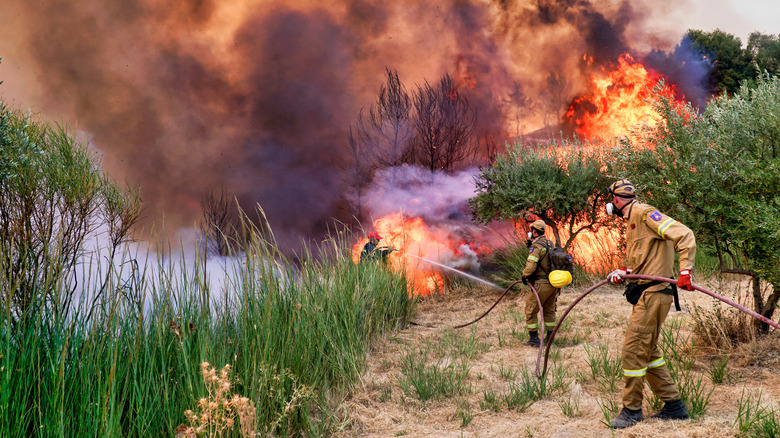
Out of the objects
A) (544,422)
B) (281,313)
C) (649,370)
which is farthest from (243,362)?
(649,370)

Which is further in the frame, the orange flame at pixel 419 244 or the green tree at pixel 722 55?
the green tree at pixel 722 55

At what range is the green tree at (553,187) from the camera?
12.9m

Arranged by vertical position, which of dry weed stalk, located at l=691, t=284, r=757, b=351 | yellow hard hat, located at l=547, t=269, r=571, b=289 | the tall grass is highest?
yellow hard hat, located at l=547, t=269, r=571, b=289

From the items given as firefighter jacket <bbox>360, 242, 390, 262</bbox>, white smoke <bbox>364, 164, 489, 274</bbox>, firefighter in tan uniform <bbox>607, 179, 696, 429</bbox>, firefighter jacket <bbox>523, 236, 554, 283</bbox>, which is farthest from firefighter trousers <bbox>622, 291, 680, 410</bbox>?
white smoke <bbox>364, 164, 489, 274</bbox>

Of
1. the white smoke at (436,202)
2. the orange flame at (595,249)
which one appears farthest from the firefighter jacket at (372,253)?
the white smoke at (436,202)

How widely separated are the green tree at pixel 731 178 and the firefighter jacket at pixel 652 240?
1.70 meters

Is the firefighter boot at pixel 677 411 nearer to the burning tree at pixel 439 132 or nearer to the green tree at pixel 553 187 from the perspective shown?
→ the green tree at pixel 553 187

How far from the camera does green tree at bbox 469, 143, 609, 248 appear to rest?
12.9 meters

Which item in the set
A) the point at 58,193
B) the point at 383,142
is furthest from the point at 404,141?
the point at 58,193

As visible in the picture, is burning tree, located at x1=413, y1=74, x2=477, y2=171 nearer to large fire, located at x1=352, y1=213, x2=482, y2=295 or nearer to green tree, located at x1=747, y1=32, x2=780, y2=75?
large fire, located at x1=352, y1=213, x2=482, y2=295

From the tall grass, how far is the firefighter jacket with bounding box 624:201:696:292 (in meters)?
3.18

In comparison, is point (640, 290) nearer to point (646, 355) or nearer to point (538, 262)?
point (646, 355)

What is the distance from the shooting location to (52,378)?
3.01 meters

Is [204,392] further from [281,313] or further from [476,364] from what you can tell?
[476,364]
